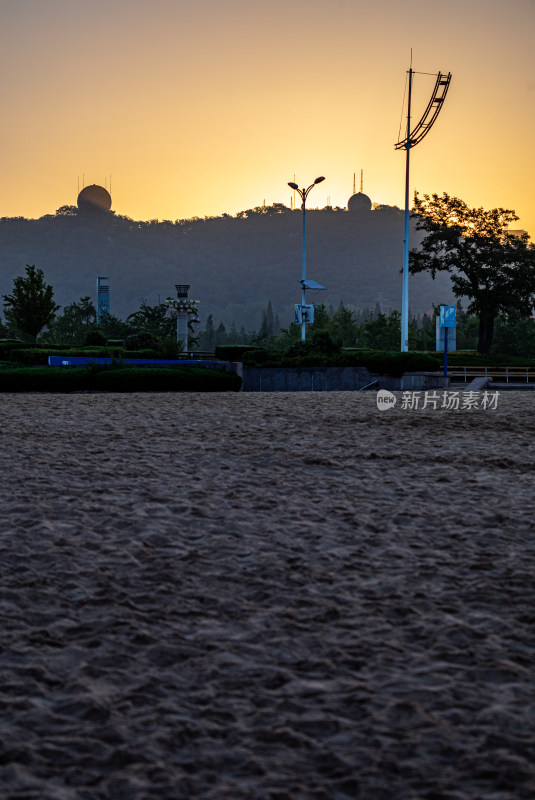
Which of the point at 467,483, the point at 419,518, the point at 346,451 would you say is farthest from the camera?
the point at 346,451

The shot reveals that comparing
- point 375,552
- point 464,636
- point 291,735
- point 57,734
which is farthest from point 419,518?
point 57,734

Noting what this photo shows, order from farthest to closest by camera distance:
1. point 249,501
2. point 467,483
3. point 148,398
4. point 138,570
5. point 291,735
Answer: point 148,398 < point 467,483 < point 249,501 < point 138,570 < point 291,735

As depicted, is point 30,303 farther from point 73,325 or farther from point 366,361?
point 73,325

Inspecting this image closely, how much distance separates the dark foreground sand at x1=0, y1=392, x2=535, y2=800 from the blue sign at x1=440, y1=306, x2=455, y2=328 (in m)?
21.4

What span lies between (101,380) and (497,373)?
77.8 ft

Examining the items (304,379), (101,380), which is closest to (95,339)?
(304,379)

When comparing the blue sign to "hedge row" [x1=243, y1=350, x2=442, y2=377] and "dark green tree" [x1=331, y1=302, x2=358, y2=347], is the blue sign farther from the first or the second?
"dark green tree" [x1=331, y1=302, x2=358, y2=347]

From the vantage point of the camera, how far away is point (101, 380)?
24.6 meters

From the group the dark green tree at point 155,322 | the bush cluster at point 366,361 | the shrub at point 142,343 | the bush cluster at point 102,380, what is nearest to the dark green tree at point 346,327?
the dark green tree at point 155,322

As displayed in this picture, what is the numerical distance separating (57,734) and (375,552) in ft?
11.0

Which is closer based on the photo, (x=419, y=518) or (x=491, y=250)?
(x=419, y=518)

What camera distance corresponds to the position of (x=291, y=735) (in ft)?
10.9

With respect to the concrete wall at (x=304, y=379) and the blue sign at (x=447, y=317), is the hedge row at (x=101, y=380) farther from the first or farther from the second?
the blue sign at (x=447, y=317)

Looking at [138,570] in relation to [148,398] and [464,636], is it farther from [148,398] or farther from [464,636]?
[148,398]
